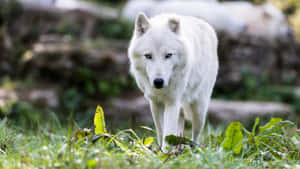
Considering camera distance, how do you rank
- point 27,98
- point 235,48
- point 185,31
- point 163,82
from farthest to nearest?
1. point 235,48
2. point 27,98
3. point 185,31
4. point 163,82

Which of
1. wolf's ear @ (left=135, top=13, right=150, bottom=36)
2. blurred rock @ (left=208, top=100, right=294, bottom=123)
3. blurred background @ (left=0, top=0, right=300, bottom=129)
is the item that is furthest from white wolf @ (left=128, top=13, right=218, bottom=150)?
blurred rock @ (left=208, top=100, right=294, bottom=123)

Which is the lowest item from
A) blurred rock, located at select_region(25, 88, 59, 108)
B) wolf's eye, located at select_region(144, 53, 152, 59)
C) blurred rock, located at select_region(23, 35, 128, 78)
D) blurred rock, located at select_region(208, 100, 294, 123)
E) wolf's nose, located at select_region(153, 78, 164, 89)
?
blurred rock, located at select_region(208, 100, 294, 123)

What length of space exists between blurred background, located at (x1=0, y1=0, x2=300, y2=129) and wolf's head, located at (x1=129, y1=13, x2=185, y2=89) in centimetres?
459

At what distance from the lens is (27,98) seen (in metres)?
9.17

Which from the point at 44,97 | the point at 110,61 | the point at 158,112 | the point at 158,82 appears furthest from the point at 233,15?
the point at 158,82

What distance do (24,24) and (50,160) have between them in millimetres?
10718

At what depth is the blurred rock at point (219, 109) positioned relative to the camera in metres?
9.38

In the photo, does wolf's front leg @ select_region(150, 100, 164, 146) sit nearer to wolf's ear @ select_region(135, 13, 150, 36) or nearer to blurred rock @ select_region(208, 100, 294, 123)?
wolf's ear @ select_region(135, 13, 150, 36)

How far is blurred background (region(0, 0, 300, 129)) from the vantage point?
9.46 metres

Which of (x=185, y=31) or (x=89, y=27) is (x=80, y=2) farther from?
(x=185, y=31)

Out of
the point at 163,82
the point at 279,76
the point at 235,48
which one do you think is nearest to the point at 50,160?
the point at 163,82

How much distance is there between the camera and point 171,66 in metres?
3.36

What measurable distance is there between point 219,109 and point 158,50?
675cm

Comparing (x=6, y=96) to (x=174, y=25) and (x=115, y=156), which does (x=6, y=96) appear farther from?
(x=115, y=156)
